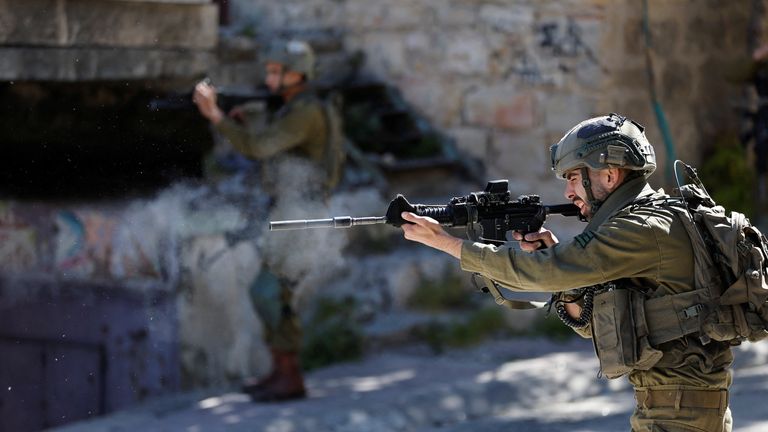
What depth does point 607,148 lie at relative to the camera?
407cm

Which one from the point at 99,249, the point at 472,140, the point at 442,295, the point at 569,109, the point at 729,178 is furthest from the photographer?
the point at 729,178

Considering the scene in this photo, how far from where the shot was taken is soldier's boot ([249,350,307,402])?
7059mm

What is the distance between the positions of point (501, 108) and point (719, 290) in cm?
533

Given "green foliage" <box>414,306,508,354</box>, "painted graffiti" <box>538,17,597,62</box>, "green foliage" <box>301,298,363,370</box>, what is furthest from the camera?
"painted graffiti" <box>538,17,597,62</box>

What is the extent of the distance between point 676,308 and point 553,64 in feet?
17.5

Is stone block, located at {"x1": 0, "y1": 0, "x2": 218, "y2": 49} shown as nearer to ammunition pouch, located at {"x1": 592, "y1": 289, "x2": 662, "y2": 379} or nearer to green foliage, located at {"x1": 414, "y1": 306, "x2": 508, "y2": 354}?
green foliage, located at {"x1": 414, "y1": 306, "x2": 508, "y2": 354}

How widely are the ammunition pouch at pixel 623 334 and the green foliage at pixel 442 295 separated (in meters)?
4.37

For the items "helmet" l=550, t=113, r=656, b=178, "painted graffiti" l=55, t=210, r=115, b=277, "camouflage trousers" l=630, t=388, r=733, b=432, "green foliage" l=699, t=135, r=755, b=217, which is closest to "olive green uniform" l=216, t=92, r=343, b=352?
"painted graffiti" l=55, t=210, r=115, b=277

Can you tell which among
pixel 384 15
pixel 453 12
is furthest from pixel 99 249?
pixel 453 12

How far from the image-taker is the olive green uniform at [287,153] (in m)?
6.93

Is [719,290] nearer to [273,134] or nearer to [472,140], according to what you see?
[273,134]

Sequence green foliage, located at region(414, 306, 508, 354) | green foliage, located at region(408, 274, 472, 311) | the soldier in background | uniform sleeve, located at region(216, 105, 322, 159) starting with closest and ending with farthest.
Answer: uniform sleeve, located at region(216, 105, 322, 159) < green foliage, located at region(414, 306, 508, 354) < green foliage, located at region(408, 274, 472, 311) < the soldier in background

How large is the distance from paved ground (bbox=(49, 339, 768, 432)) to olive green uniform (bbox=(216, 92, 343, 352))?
45cm

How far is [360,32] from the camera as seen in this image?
9.66 meters
